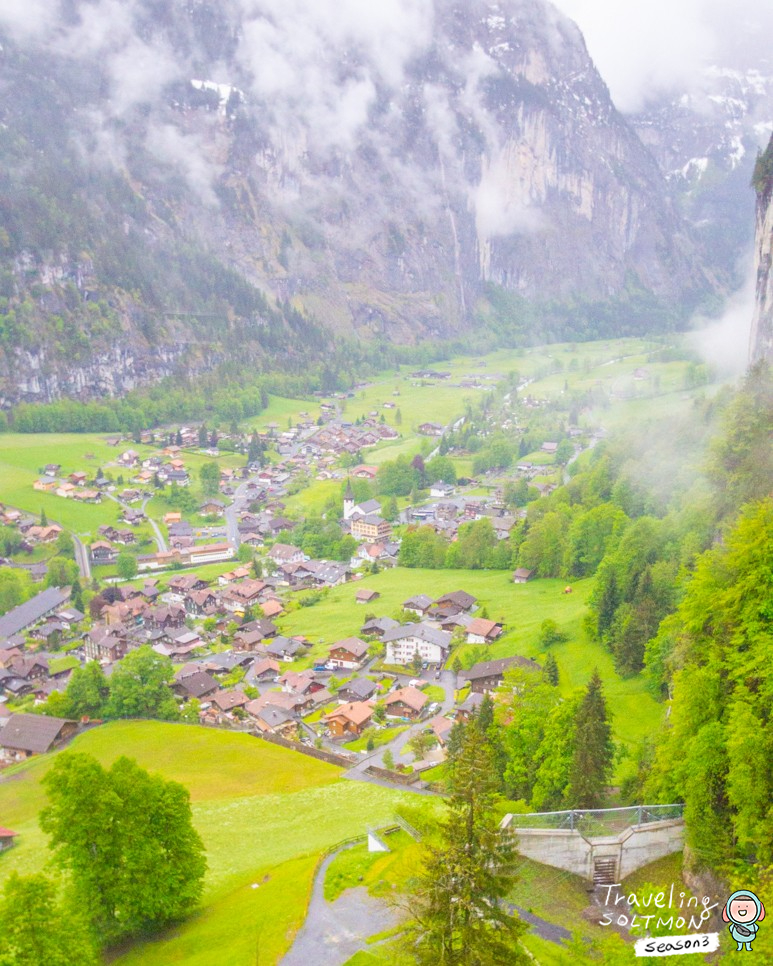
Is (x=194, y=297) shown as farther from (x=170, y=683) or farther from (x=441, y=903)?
(x=441, y=903)

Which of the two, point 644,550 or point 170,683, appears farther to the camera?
point 170,683

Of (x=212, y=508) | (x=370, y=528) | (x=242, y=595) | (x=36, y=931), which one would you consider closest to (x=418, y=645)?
(x=242, y=595)

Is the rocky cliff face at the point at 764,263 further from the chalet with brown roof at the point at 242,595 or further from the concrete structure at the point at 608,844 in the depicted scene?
the chalet with brown roof at the point at 242,595

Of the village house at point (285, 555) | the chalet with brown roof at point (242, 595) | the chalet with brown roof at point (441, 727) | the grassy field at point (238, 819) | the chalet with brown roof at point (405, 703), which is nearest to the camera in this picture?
the grassy field at point (238, 819)

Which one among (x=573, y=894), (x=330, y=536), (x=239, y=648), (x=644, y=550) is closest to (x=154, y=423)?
(x=330, y=536)

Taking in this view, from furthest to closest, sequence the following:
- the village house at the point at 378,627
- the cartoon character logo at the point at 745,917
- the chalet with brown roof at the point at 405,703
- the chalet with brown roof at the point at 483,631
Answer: the village house at the point at 378,627 < the chalet with brown roof at the point at 483,631 < the chalet with brown roof at the point at 405,703 < the cartoon character logo at the point at 745,917

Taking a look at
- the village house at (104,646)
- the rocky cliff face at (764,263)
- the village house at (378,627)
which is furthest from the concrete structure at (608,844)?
the village house at (104,646)
